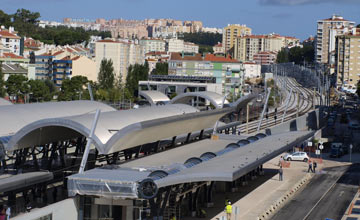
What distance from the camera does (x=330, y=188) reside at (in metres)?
33.2

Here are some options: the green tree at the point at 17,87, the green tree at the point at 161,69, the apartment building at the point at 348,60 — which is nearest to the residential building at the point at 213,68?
the green tree at the point at 161,69

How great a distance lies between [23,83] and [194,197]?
55.6 m

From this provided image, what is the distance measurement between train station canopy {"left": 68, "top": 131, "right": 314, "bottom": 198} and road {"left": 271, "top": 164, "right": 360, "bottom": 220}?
7.45 ft

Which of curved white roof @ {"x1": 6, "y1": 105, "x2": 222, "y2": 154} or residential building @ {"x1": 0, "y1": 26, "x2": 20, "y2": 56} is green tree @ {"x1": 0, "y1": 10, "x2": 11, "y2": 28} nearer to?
residential building @ {"x1": 0, "y1": 26, "x2": 20, "y2": 56}

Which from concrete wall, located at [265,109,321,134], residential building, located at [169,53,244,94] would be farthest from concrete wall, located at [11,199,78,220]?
residential building, located at [169,53,244,94]

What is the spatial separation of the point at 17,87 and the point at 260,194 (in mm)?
51098

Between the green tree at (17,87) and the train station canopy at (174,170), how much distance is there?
4744 cm

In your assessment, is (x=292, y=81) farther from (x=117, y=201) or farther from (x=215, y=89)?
(x=117, y=201)

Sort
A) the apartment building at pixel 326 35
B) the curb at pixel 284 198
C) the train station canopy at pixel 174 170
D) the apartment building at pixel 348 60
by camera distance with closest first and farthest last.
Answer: the train station canopy at pixel 174 170
the curb at pixel 284 198
the apartment building at pixel 348 60
the apartment building at pixel 326 35

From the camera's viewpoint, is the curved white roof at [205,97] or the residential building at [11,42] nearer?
the curved white roof at [205,97]

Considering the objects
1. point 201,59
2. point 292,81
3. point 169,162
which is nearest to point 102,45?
point 201,59

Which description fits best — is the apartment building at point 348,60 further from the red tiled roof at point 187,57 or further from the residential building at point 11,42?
the residential building at point 11,42

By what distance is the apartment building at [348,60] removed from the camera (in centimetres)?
12481

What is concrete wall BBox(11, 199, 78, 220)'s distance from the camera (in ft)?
60.7
